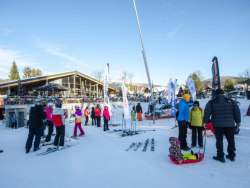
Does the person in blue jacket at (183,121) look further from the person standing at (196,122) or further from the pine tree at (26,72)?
the pine tree at (26,72)

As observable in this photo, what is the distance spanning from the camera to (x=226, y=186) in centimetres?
273

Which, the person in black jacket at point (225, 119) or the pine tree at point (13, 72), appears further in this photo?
the pine tree at point (13, 72)

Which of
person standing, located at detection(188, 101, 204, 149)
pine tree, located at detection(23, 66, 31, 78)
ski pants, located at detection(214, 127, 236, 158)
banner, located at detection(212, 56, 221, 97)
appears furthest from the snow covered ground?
pine tree, located at detection(23, 66, 31, 78)

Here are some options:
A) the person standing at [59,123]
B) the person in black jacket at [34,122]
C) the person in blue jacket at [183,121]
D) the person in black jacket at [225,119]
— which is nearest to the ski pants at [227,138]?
the person in black jacket at [225,119]

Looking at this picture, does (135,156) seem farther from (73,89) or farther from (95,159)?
(73,89)

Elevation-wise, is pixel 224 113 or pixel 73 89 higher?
pixel 73 89

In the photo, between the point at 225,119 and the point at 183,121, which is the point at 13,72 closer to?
the point at 183,121

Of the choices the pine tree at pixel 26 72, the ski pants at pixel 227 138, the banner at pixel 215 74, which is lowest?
the ski pants at pixel 227 138

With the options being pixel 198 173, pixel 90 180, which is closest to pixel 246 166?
pixel 198 173

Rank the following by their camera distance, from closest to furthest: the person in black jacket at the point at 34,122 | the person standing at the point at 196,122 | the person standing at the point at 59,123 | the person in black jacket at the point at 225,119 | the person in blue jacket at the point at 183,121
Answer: the person in black jacket at the point at 225,119 < the person in blue jacket at the point at 183,121 < the person standing at the point at 196,122 < the person in black jacket at the point at 34,122 < the person standing at the point at 59,123

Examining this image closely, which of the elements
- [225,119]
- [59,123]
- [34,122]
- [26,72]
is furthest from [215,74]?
[26,72]

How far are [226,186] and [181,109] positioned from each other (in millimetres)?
2442

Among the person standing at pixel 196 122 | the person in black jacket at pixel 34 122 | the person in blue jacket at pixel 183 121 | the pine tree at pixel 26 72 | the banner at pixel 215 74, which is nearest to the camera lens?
the person in blue jacket at pixel 183 121

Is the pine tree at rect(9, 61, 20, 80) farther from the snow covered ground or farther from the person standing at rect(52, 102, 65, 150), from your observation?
the snow covered ground
